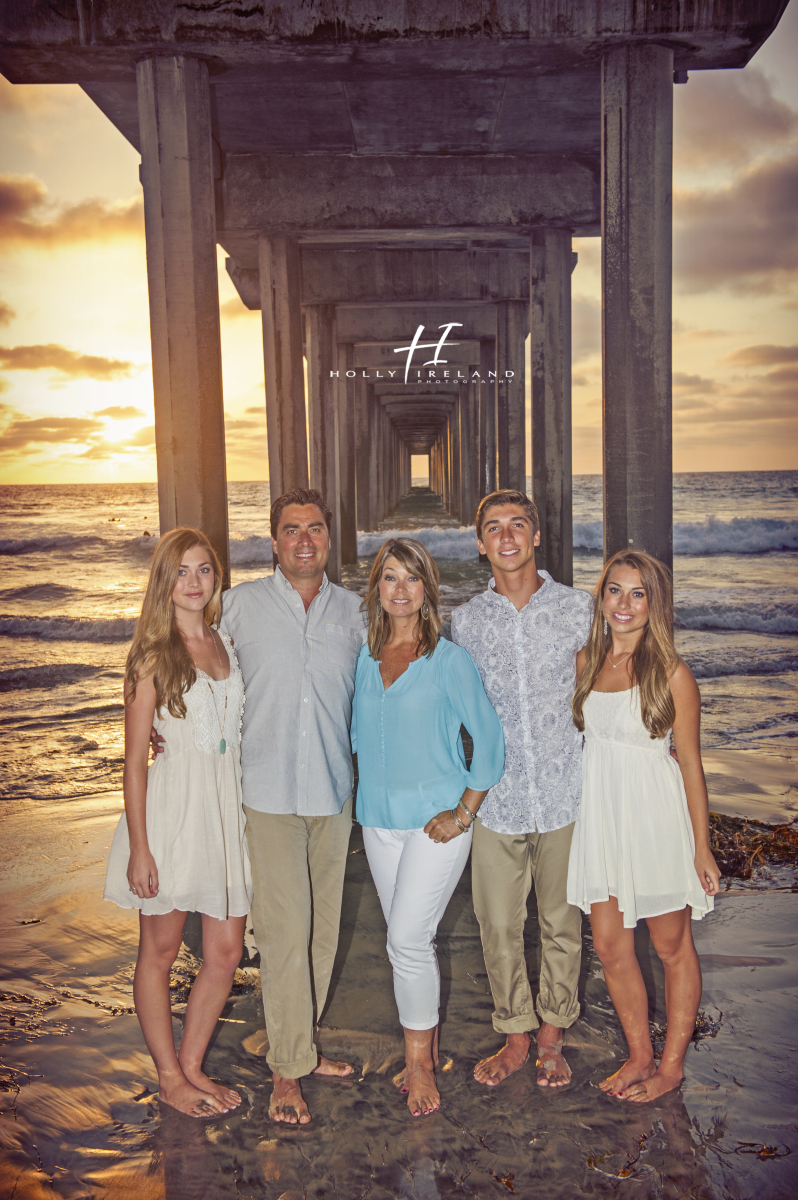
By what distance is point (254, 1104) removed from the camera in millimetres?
2674

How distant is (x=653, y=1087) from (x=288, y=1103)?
3.70ft

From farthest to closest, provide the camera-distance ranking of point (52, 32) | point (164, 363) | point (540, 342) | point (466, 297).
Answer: point (466, 297) → point (540, 342) → point (164, 363) → point (52, 32)

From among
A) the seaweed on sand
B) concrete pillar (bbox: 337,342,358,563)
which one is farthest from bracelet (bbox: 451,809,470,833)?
concrete pillar (bbox: 337,342,358,563)

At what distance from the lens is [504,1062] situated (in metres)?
2.79

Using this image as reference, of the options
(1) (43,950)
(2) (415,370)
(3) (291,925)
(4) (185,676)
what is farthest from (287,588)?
(2) (415,370)

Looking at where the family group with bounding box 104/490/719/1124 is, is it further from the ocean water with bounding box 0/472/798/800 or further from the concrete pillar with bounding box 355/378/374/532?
the concrete pillar with bounding box 355/378/374/532

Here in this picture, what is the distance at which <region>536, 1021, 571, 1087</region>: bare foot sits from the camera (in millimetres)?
2719

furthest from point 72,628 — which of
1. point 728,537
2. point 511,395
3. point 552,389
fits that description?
point 728,537

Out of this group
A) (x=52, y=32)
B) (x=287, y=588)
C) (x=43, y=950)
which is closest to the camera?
(x=287, y=588)

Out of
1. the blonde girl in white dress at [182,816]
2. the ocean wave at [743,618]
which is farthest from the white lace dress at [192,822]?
the ocean wave at [743,618]

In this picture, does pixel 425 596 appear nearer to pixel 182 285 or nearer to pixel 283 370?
pixel 182 285

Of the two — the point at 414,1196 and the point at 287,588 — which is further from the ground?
the point at 287,588

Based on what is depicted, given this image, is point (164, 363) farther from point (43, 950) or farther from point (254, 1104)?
point (254, 1104)

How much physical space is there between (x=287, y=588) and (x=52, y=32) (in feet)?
17.2
